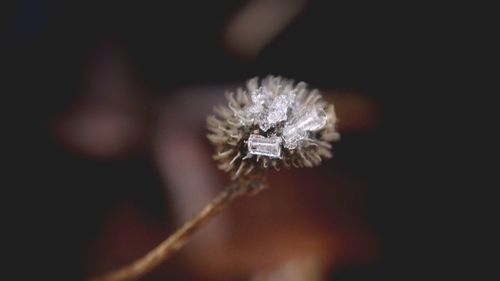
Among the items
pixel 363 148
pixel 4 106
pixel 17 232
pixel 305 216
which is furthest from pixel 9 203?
pixel 363 148

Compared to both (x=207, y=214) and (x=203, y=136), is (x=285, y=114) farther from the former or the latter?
(x=203, y=136)

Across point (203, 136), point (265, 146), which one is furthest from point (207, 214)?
point (203, 136)

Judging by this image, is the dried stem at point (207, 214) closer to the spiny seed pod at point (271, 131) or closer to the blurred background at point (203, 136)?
the spiny seed pod at point (271, 131)

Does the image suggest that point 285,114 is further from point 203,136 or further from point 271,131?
point 203,136

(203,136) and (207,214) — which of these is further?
(203,136)

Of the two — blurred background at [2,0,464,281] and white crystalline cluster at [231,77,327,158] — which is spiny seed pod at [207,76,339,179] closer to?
white crystalline cluster at [231,77,327,158]

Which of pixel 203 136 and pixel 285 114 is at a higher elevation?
pixel 285 114
